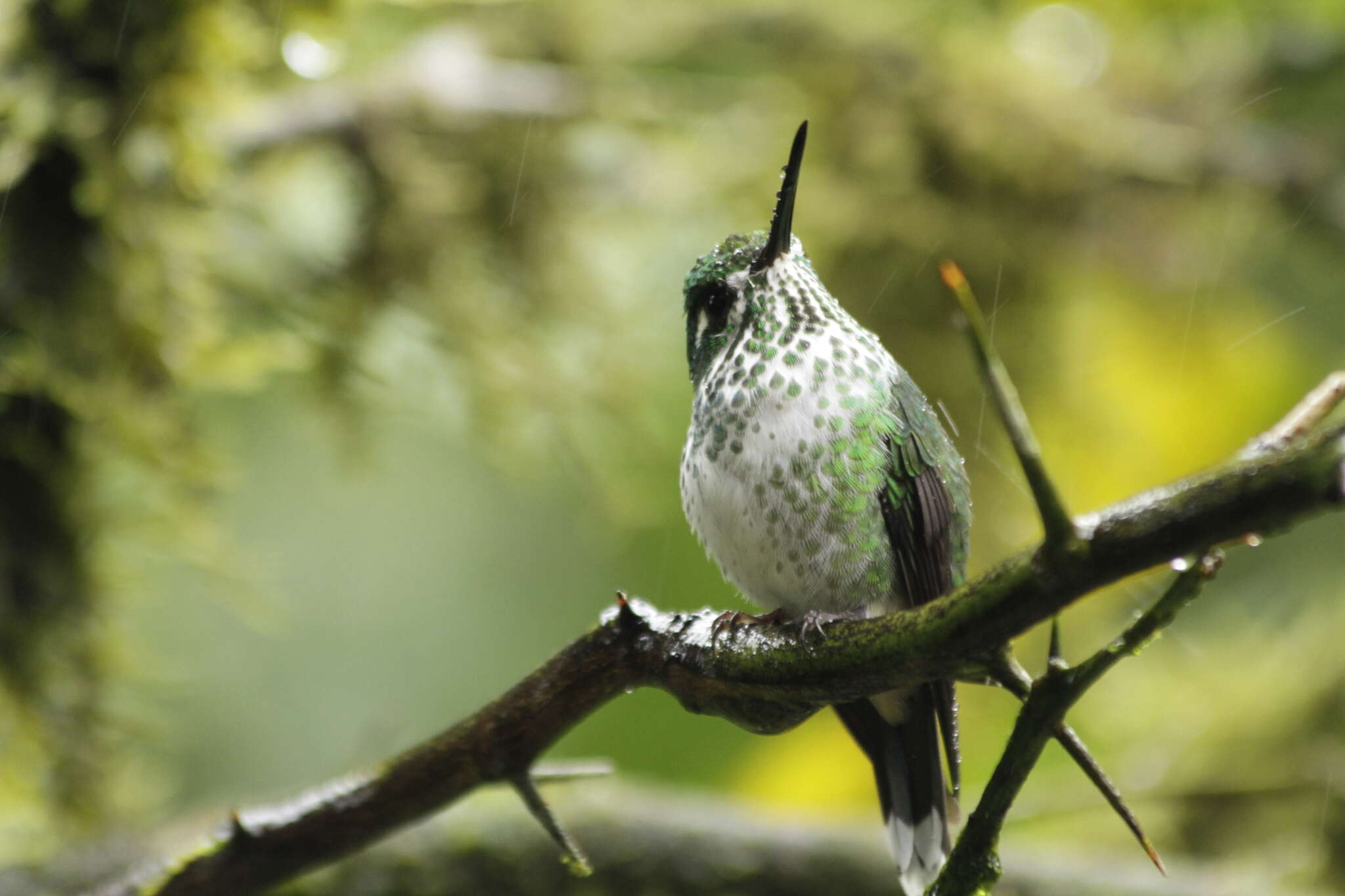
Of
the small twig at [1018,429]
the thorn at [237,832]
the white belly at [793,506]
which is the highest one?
the white belly at [793,506]

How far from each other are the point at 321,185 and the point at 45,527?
1.30 metres

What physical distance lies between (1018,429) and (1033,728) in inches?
10.1

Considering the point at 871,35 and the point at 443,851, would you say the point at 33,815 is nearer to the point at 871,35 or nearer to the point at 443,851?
Result: the point at 443,851

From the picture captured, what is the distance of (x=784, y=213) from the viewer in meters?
1.16

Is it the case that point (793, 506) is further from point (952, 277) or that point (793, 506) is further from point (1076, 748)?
point (952, 277)

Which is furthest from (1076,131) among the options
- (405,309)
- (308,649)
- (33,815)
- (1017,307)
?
(308,649)

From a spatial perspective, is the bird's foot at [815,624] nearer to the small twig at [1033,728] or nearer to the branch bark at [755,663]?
the branch bark at [755,663]

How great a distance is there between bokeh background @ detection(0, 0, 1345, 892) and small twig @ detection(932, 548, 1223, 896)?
1668 millimetres

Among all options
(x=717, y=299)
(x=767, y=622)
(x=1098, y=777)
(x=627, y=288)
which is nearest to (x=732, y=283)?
(x=717, y=299)

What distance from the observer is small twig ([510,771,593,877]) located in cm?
113

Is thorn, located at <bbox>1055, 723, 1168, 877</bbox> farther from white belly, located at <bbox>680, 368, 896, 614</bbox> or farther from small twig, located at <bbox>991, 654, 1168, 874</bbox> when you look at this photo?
white belly, located at <bbox>680, 368, 896, 614</bbox>

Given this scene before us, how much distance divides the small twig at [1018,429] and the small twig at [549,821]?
0.58 metres

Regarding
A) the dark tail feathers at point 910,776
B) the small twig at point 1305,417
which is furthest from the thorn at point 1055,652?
the dark tail feathers at point 910,776

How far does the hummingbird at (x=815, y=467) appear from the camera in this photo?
4.55 ft
